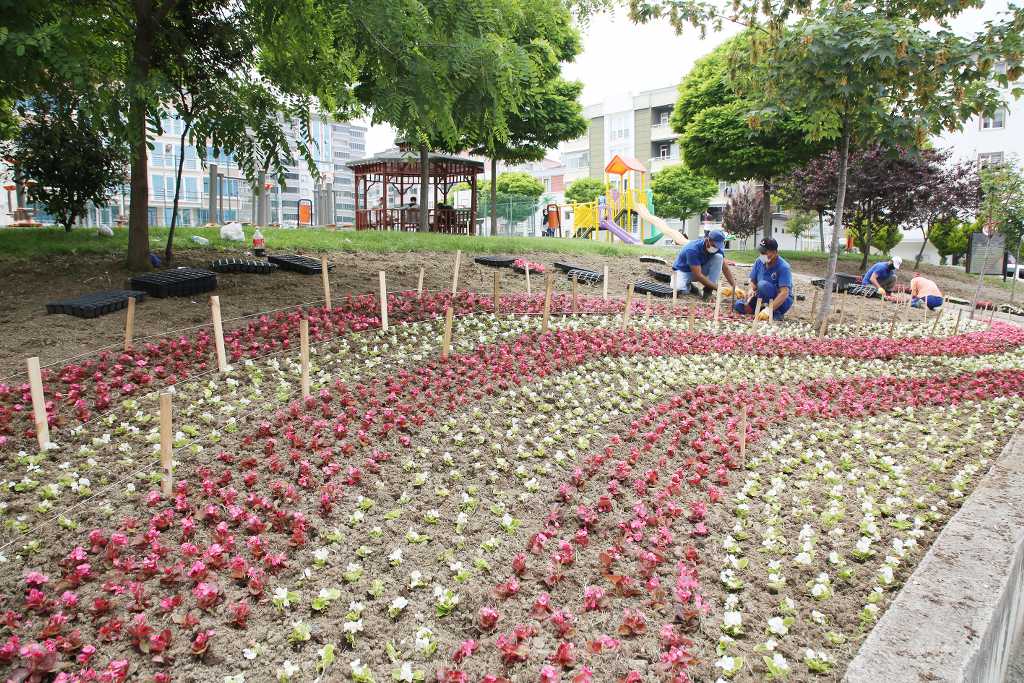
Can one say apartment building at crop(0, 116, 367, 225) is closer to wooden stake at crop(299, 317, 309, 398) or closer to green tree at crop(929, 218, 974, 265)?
wooden stake at crop(299, 317, 309, 398)

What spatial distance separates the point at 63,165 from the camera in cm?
1119

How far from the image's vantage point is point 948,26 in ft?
28.4

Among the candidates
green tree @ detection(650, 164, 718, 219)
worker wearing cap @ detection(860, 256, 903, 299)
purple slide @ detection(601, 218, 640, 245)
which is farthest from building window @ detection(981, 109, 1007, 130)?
worker wearing cap @ detection(860, 256, 903, 299)

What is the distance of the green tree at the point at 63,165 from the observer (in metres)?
10.9

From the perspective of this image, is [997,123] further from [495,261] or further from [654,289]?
[495,261]

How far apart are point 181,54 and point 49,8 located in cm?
255

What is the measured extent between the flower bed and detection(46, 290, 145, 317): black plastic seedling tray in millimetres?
1446

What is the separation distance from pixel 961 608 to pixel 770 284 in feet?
29.6

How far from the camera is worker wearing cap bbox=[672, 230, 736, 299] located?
11.2 m

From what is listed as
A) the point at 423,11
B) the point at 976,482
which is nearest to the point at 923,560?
the point at 976,482

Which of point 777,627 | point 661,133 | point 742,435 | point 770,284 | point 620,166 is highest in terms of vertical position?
point 661,133

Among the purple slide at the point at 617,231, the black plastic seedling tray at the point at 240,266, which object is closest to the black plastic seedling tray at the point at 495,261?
the black plastic seedling tray at the point at 240,266

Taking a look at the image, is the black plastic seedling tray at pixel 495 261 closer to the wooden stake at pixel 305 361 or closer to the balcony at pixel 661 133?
the wooden stake at pixel 305 361

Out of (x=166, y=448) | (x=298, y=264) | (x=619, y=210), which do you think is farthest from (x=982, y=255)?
(x=166, y=448)
